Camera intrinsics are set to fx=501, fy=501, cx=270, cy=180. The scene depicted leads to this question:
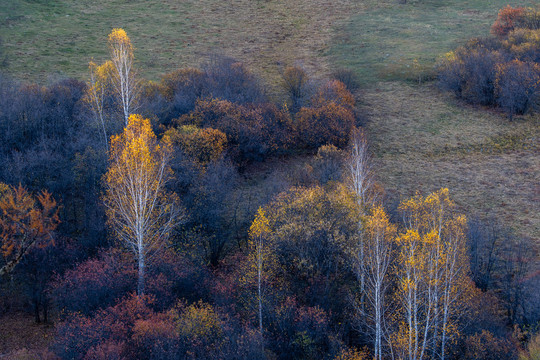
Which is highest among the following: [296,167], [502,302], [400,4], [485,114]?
[400,4]

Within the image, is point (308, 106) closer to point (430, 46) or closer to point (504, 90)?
point (504, 90)

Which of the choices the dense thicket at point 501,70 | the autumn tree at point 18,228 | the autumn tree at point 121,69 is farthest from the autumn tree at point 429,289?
the dense thicket at point 501,70

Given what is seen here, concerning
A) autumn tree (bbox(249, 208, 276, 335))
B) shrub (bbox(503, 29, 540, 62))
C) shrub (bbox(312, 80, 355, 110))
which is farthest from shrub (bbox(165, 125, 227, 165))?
shrub (bbox(503, 29, 540, 62))

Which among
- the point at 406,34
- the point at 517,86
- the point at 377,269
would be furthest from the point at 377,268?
the point at 406,34

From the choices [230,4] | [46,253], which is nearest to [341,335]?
[46,253]

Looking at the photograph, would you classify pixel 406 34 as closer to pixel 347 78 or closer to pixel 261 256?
pixel 347 78
